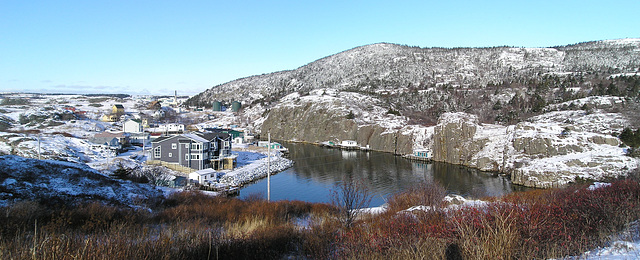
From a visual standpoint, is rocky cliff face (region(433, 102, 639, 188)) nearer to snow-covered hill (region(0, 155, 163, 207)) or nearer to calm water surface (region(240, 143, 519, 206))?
calm water surface (region(240, 143, 519, 206))

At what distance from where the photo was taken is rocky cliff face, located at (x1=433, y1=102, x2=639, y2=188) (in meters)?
26.6

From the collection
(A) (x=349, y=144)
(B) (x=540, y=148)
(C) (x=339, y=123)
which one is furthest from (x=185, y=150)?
(C) (x=339, y=123)

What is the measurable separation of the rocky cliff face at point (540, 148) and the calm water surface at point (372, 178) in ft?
7.38

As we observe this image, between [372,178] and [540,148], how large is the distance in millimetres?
17352

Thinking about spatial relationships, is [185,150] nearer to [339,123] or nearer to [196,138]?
[196,138]

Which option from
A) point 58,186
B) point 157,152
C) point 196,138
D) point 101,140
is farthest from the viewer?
point 101,140

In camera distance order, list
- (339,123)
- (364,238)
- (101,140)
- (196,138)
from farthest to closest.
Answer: (339,123) → (101,140) → (196,138) → (364,238)

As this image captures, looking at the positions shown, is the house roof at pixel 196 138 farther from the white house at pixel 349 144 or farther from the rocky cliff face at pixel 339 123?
the white house at pixel 349 144

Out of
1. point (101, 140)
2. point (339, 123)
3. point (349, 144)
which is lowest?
point (349, 144)

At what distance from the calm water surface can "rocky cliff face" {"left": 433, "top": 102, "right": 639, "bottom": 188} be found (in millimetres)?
2251

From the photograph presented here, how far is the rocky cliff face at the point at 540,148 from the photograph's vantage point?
2661cm

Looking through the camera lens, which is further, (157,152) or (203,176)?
(157,152)

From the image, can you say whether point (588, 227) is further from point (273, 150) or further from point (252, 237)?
point (273, 150)

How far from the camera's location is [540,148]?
31.7m
